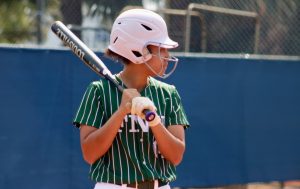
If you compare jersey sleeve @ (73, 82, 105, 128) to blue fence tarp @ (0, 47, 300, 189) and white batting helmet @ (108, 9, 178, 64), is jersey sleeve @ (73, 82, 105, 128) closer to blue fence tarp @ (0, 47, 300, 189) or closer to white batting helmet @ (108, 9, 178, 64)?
white batting helmet @ (108, 9, 178, 64)

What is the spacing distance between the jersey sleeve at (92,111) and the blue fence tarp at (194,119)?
226 cm

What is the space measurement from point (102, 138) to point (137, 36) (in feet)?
1.65

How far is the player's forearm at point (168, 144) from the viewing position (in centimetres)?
270

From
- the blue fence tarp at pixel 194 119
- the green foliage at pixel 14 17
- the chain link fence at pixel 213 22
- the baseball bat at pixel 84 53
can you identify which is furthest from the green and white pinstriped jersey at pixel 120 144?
the green foliage at pixel 14 17

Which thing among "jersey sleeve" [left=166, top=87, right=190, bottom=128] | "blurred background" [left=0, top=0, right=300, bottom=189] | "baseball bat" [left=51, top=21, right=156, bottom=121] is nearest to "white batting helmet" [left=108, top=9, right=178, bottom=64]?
"baseball bat" [left=51, top=21, right=156, bottom=121]

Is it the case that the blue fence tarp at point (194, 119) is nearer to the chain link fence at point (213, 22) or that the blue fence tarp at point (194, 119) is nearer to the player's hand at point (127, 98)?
the chain link fence at point (213, 22)

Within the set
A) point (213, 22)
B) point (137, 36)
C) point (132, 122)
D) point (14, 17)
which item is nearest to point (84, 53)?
point (137, 36)

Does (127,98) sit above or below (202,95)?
below

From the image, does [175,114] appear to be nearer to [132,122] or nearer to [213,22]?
[132,122]

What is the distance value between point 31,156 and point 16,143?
17 cm

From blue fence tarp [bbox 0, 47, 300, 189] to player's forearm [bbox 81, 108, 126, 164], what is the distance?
232 cm

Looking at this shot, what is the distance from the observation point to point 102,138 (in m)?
2.69

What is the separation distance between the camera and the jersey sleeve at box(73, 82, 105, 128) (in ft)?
9.16

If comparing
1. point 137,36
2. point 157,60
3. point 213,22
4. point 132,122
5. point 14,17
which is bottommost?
point 132,122
